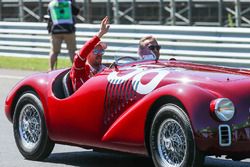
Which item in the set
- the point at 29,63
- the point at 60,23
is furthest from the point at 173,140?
the point at 29,63

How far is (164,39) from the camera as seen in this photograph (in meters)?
17.9

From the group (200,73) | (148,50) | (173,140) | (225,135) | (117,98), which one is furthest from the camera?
(148,50)

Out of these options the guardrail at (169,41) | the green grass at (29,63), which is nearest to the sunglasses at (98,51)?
the guardrail at (169,41)

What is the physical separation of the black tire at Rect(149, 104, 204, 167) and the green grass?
37.3 feet

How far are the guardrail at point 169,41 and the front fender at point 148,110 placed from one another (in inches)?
289

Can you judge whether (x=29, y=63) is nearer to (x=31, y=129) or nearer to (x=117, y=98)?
(x=31, y=129)

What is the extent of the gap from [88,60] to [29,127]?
0.87 m

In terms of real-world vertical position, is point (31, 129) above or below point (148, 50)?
below

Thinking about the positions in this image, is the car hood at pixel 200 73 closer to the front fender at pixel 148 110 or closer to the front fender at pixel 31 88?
the front fender at pixel 148 110

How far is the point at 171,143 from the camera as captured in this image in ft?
22.5

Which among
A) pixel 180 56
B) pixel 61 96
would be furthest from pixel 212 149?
pixel 180 56

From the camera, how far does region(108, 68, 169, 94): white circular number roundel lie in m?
7.18

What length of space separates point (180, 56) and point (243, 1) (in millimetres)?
4911

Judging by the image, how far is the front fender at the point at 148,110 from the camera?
6594 millimetres
